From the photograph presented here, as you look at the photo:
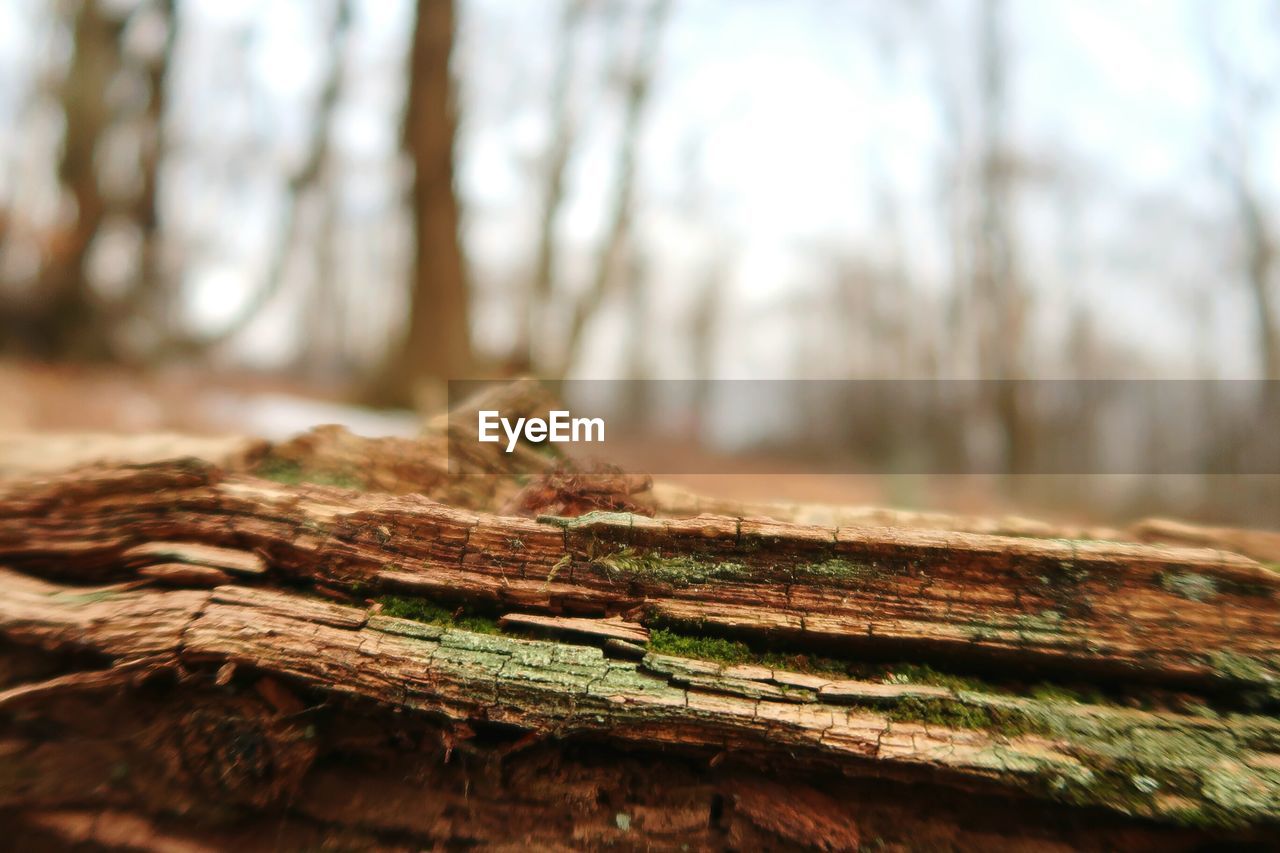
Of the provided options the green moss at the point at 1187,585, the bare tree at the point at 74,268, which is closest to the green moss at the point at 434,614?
the green moss at the point at 1187,585

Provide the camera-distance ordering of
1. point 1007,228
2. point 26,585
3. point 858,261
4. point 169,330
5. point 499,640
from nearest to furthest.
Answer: point 499,640, point 26,585, point 169,330, point 1007,228, point 858,261

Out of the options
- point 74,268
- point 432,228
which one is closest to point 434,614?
point 432,228

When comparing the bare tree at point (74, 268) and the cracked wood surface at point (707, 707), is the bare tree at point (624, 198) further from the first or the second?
the cracked wood surface at point (707, 707)

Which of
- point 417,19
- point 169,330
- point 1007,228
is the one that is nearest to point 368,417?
point 417,19

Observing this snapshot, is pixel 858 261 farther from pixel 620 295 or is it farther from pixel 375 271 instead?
pixel 375 271

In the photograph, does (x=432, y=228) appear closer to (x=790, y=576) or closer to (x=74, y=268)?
(x=74, y=268)

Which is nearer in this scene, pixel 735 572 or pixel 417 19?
pixel 735 572

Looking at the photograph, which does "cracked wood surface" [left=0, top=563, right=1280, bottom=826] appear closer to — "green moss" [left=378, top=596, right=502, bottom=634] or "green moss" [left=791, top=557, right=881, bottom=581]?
"green moss" [left=378, top=596, right=502, bottom=634]
